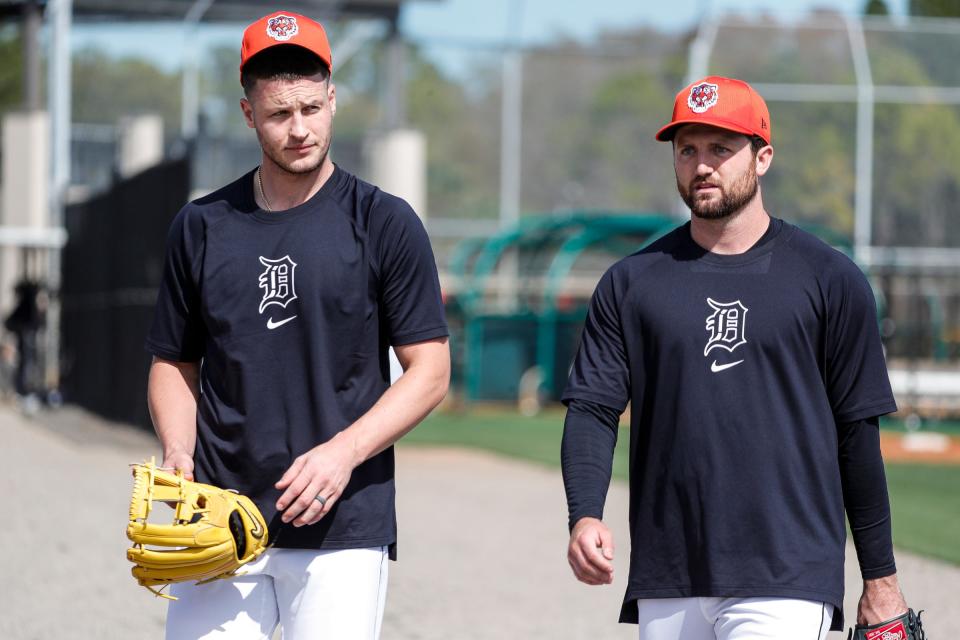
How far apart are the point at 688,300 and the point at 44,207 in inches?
1082

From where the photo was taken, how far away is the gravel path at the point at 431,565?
7.34 meters

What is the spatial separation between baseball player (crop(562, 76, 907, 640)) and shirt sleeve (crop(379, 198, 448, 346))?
43 cm

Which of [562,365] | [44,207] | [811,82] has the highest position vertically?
[811,82]

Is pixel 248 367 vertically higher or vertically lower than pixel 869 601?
higher

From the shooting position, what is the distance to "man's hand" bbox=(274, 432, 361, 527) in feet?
10.7

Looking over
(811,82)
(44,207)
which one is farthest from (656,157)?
(44,207)

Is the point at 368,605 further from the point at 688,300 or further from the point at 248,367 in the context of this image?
the point at 688,300

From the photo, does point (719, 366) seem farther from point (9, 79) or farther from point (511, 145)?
point (9, 79)

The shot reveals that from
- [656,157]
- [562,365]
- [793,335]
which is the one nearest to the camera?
[793,335]

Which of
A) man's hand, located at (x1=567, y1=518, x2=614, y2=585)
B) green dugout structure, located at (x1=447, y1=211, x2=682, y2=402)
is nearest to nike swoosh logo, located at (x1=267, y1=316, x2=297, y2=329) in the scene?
man's hand, located at (x1=567, y1=518, x2=614, y2=585)

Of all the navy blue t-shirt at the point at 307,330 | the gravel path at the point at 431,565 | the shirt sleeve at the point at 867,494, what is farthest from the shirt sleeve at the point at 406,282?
the gravel path at the point at 431,565

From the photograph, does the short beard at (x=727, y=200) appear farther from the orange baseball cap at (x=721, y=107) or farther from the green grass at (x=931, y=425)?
the green grass at (x=931, y=425)

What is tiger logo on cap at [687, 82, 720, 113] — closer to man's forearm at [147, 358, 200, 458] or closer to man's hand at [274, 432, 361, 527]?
man's hand at [274, 432, 361, 527]

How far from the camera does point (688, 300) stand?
11.7 feet
